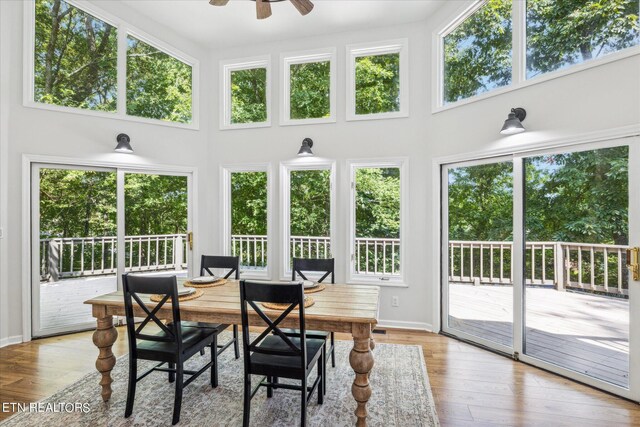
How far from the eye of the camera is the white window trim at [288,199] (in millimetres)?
4352

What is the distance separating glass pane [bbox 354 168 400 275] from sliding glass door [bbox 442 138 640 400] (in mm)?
628

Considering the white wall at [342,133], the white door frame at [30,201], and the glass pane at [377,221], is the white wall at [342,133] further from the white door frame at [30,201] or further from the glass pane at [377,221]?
the glass pane at [377,221]

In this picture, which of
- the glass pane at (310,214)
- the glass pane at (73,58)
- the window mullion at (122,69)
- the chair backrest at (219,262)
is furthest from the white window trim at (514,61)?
the glass pane at (73,58)

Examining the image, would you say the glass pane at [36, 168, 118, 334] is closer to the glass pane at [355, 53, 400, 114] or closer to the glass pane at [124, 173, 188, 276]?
the glass pane at [124, 173, 188, 276]

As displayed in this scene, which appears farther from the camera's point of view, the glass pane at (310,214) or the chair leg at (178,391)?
the glass pane at (310,214)

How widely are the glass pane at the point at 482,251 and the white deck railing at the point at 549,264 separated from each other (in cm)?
1

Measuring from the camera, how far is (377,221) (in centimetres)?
429

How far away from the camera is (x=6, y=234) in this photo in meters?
3.46

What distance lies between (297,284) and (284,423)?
42.1 inches

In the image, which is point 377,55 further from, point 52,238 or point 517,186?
point 52,238

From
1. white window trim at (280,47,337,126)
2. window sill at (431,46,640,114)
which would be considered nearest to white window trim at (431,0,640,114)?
window sill at (431,46,640,114)

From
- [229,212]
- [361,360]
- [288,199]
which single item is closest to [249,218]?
[229,212]

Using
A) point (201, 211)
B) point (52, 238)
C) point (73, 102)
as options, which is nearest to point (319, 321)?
point (201, 211)

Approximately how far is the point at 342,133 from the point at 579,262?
115 inches
